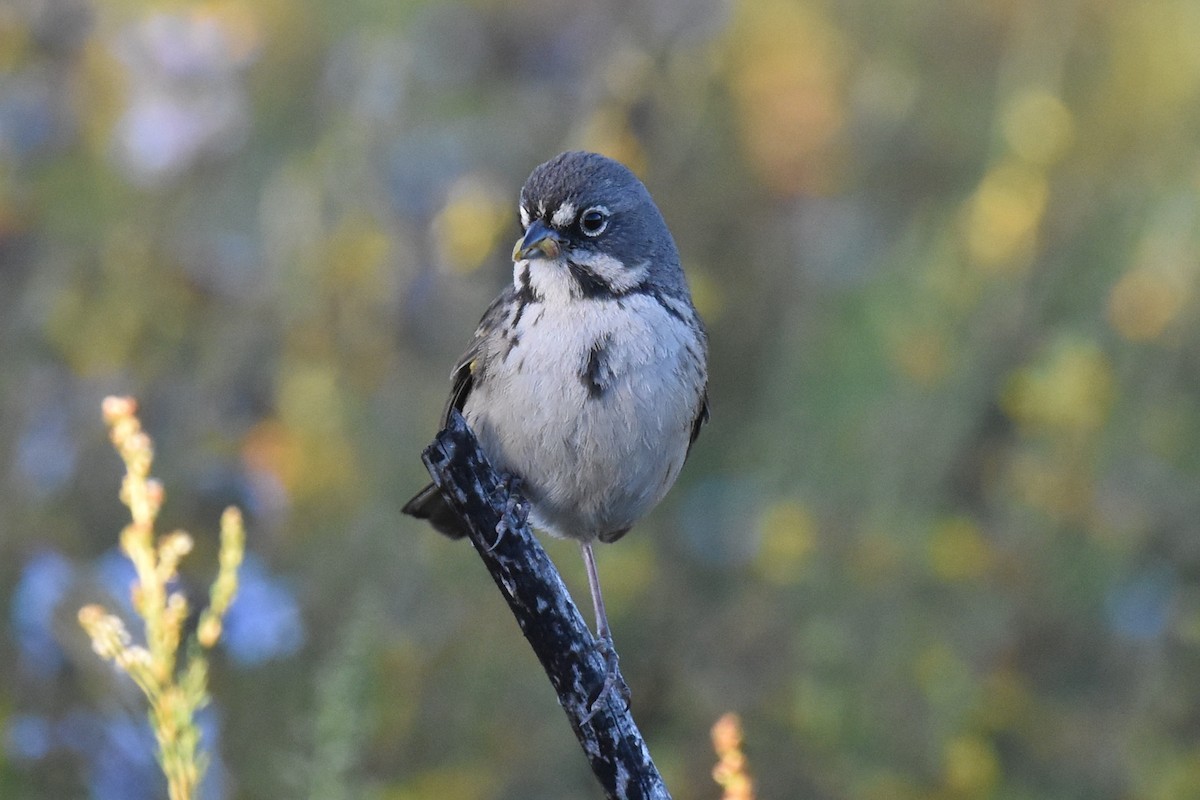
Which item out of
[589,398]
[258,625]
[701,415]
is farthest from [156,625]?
[258,625]

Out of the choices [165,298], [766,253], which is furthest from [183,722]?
[766,253]

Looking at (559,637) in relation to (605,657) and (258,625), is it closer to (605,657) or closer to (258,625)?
(605,657)

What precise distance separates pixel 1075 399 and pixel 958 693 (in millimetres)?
986

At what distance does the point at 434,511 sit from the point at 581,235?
2.37 ft

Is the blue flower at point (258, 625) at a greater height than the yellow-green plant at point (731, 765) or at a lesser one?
greater

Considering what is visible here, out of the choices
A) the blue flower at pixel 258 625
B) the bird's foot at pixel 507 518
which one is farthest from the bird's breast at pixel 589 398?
the blue flower at pixel 258 625

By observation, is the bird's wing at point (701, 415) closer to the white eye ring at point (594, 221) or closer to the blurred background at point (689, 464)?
the white eye ring at point (594, 221)

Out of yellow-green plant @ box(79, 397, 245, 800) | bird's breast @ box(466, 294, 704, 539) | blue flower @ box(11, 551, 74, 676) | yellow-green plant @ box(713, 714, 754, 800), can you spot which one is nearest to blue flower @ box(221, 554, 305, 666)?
blue flower @ box(11, 551, 74, 676)

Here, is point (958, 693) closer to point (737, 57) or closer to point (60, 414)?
point (60, 414)

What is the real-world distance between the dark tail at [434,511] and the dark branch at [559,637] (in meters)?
0.89

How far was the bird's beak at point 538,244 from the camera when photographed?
344cm

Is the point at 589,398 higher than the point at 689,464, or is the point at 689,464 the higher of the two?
the point at 689,464

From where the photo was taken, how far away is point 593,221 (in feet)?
11.6

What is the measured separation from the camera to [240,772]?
4.20 meters
